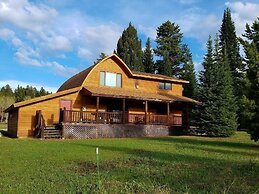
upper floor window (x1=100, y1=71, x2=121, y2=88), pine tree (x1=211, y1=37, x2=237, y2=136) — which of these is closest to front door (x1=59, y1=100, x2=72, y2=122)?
upper floor window (x1=100, y1=71, x2=121, y2=88)

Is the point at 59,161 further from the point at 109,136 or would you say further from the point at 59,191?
the point at 109,136

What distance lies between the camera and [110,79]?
32.7m

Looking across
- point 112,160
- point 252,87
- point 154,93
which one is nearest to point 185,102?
point 154,93

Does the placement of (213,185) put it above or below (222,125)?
below

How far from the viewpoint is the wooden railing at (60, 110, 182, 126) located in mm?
27172

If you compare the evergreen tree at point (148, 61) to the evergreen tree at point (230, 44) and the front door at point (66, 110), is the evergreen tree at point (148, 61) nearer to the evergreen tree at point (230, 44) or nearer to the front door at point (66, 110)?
the evergreen tree at point (230, 44)

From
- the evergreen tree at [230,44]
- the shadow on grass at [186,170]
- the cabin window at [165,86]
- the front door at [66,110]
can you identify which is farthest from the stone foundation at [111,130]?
the evergreen tree at [230,44]

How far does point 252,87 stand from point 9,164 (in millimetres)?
13971

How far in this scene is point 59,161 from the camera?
13.1 metres

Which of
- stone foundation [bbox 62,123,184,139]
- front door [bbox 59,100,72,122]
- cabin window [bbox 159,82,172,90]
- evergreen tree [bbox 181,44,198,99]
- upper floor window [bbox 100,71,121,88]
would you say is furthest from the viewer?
evergreen tree [bbox 181,44,198,99]

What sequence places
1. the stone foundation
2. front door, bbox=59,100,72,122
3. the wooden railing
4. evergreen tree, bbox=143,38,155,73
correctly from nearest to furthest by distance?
the stone foundation < front door, bbox=59,100,72,122 < the wooden railing < evergreen tree, bbox=143,38,155,73

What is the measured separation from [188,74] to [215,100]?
66.8 ft

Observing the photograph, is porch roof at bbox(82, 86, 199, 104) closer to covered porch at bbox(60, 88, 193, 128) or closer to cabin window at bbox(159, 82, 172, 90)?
covered porch at bbox(60, 88, 193, 128)

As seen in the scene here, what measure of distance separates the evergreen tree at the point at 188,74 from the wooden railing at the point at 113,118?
12719 mm
